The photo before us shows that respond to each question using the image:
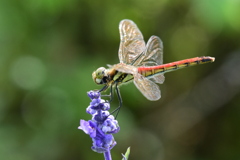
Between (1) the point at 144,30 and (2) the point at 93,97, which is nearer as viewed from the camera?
(2) the point at 93,97

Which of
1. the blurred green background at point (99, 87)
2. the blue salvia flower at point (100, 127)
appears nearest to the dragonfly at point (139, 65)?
the blue salvia flower at point (100, 127)

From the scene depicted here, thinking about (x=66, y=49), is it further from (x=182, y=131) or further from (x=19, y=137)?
(x=182, y=131)

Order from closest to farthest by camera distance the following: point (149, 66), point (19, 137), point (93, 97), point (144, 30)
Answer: point (93, 97) < point (149, 66) < point (19, 137) < point (144, 30)

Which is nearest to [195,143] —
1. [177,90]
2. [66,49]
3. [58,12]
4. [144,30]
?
[177,90]

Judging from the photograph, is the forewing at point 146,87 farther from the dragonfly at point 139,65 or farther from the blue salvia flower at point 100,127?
the blue salvia flower at point 100,127

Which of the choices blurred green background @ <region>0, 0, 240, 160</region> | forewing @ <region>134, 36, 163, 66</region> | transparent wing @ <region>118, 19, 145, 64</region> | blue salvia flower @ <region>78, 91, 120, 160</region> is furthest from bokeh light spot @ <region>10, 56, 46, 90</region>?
blue salvia flower @ <region>78, 91, 120, 160</region>

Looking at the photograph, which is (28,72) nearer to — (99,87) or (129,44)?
(99,87)

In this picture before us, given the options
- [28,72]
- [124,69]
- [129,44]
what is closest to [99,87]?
[28,72]
